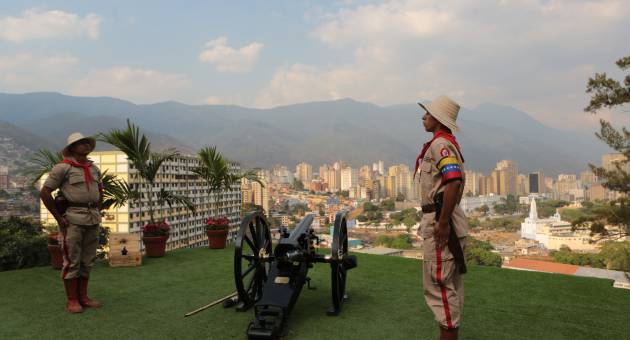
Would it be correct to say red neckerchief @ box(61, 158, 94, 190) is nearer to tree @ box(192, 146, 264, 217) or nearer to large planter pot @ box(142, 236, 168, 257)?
large planter pot @ box(142, 236, 168, 257)

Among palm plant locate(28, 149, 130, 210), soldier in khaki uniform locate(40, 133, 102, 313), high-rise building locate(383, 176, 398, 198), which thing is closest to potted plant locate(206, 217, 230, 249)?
palm plant locate(28, 149, 130, 210)

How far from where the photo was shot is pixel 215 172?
8430 mm

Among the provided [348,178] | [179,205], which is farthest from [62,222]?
[348,178]

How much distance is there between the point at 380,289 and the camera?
4879 millimetres

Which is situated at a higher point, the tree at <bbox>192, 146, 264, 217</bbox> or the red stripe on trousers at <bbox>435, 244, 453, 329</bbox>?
the tree at <bbox>192, 146, 264, 217</bbox>

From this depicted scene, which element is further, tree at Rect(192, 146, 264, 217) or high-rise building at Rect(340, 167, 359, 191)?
high-rise building at Rect(340, 167, 359, 191)

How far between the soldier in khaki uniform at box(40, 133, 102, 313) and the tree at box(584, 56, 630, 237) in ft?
33.4

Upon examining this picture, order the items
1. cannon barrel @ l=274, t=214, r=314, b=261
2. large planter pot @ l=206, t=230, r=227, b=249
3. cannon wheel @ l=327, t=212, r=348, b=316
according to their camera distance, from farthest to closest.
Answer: large planter pot @ l=206, t=230, r=227, b=249, cannon wheel @ l=327, t=212, r=348, b=316, cannon barrel @ l=274, t=214, r=314, b=261

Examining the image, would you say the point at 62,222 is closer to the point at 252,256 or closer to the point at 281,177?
the point at 252,256

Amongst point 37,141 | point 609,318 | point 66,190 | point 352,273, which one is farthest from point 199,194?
point 37,141

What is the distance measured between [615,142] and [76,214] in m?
11.1

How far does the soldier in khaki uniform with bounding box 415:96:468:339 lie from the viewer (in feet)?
8.80

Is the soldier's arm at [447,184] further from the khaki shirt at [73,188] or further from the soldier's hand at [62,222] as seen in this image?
the soldier's hand at [62,222]

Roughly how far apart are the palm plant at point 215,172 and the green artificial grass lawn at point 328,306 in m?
2.73
